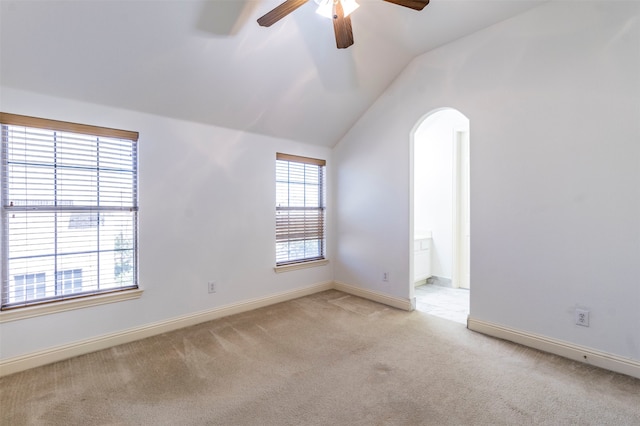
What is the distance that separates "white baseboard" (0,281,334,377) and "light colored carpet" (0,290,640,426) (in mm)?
91

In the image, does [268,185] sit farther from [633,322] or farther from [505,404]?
[633,322]

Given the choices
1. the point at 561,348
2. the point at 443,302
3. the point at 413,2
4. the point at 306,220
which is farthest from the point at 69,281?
the point at 561,348

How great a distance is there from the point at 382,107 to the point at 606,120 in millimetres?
2203

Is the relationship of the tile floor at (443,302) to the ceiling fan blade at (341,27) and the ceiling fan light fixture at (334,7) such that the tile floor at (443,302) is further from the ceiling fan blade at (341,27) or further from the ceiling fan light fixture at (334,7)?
the ceiling fan light fixture at (334,7)

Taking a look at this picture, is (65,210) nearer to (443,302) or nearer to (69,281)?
(69,281)

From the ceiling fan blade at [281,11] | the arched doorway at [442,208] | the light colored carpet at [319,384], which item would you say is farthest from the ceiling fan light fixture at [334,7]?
the arched doorway at [442,208]

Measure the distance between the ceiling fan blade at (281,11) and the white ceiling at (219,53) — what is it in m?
0.47

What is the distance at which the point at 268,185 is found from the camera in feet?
12.5

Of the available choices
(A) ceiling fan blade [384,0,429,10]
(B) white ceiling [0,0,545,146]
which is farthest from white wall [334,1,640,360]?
(A) ceiling fan blade [384,0,429,10]

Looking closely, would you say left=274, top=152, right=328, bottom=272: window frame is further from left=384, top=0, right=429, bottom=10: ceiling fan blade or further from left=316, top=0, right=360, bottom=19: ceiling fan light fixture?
left=384, top=0, right=429, bottom=10: ceiling fan blade

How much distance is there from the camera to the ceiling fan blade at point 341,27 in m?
1.90

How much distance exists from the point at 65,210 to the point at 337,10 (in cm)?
269

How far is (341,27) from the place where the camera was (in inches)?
78.7

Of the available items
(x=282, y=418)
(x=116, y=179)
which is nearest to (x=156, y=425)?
(x=282, y=418)
